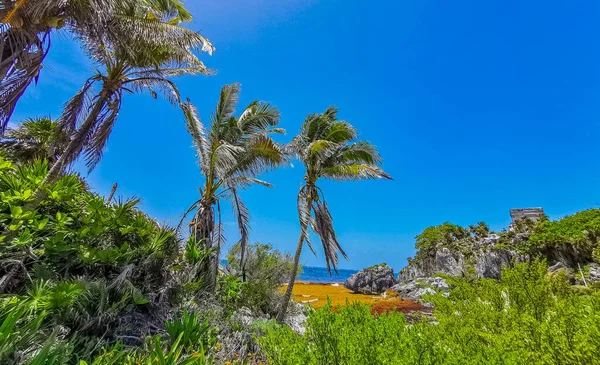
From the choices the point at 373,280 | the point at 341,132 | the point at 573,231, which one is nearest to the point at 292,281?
the point at 341,132

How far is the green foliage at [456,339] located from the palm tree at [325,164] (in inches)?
244

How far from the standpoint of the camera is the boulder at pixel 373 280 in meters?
27.3

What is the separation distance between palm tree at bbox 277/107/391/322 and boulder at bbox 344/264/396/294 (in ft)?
60.1

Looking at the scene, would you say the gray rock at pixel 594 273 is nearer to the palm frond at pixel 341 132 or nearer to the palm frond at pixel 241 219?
the palm frond at pixel 341 132

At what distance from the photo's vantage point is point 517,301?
195 inches

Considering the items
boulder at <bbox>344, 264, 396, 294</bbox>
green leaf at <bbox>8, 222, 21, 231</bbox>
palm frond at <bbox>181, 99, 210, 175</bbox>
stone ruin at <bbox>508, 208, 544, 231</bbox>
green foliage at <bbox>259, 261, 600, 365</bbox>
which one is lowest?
green foliage at <bbox>259, 261, 600, 365</bbox>

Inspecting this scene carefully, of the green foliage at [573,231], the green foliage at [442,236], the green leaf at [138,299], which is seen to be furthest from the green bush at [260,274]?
the green foliage at [442,236]

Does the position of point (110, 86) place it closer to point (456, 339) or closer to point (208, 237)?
point (208, 237)

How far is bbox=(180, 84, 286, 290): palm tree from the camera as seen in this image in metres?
8.24

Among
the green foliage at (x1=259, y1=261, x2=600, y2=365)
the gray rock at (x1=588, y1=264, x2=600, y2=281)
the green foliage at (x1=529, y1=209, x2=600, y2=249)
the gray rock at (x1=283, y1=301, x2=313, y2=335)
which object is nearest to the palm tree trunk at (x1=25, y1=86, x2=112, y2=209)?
the green foliage at (x1=259, y1=261, x2=600, y2=365)

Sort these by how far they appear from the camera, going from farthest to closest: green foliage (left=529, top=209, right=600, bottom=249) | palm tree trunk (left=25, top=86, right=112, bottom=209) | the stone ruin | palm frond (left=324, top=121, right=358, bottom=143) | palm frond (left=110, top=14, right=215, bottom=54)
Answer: the stone ruin → green foliage (left=529, top=209, right=600, bottom=249) → palm frond (left=324, top=121, right=358, bottom=143) → palm tree trunk (left=25, top=86, right=112, bottom=209) → palm frond (left=110, top=14, right=215, bottom=54)

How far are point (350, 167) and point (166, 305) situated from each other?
7871mm

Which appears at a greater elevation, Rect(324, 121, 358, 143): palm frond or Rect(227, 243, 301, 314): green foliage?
Rect(324, 121, 358, 143): palm frond

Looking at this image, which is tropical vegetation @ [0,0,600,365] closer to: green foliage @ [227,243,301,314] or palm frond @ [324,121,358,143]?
green foliage @ [227,243,301,314]
